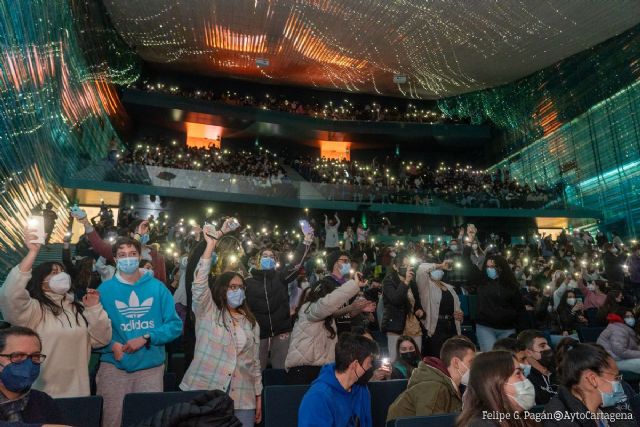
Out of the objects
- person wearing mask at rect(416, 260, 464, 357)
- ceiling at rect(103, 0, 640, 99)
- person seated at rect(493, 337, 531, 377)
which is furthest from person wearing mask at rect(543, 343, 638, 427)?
ceiling at rect(103, 0, 640, 99)

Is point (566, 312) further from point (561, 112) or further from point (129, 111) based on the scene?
point (129, 111)

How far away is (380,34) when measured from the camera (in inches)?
717

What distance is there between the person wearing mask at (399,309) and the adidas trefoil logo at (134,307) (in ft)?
9.00

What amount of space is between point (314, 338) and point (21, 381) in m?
2.16

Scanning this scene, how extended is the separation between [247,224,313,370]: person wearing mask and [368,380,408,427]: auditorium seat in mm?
1538

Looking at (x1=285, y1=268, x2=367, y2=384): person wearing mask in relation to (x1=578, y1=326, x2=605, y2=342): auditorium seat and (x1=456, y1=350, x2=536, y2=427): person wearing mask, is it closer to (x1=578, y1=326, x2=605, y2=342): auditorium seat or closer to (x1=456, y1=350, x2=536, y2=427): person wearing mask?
(x1=456, y1=350, x2=536, y2=427): person wearing mask

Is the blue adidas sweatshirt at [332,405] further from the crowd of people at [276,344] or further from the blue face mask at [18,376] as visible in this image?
the blue face mask at [18,376]

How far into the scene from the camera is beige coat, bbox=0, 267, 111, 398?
2924 millimetres

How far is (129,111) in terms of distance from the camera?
2214 centimetres

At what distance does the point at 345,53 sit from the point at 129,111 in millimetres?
10333

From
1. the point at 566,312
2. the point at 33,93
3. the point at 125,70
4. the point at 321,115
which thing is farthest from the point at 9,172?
the point at 321,115

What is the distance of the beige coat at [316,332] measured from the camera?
3.69 m

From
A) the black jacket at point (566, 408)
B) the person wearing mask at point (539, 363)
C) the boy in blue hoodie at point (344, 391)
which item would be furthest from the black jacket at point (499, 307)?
the boy in blue hoodie at point (344, 391)

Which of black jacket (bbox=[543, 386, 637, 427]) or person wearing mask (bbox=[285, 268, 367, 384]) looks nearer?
black jacket (bbox=[543, 386, 637, 427])
